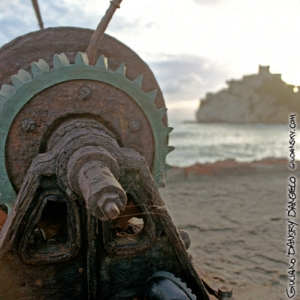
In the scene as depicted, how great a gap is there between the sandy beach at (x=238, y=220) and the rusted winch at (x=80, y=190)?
0.92 meters

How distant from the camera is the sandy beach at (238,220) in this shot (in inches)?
125

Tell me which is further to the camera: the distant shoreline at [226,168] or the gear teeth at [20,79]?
the distant shoreline at [226,168]

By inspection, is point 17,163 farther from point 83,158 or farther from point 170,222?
point 170,222

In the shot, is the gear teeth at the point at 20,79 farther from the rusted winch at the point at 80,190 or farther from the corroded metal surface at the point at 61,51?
the corroded metal surface at the point at 61,51

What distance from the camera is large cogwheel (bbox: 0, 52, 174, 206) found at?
212 centimetres

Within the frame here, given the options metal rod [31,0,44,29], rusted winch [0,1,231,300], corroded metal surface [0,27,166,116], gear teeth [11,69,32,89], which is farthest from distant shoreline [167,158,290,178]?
gear teeth [11,69,32,89]

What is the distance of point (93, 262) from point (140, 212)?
0.35 meters

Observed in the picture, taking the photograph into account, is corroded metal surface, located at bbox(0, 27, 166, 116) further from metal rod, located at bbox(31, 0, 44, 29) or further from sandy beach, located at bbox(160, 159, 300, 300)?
sandy beach, located at bbox(160, 159, 300, 300)

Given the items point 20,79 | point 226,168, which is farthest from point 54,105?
point 226,168

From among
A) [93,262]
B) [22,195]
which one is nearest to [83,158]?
[22,195]

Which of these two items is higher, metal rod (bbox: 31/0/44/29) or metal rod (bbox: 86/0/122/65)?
metal rod (bbox: 31/0/44/29)

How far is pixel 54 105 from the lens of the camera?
2158 mm

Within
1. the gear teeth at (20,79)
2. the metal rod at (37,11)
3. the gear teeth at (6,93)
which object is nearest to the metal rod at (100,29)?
the gear teeth at (20,79)

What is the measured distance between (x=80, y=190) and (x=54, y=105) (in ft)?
1.95
